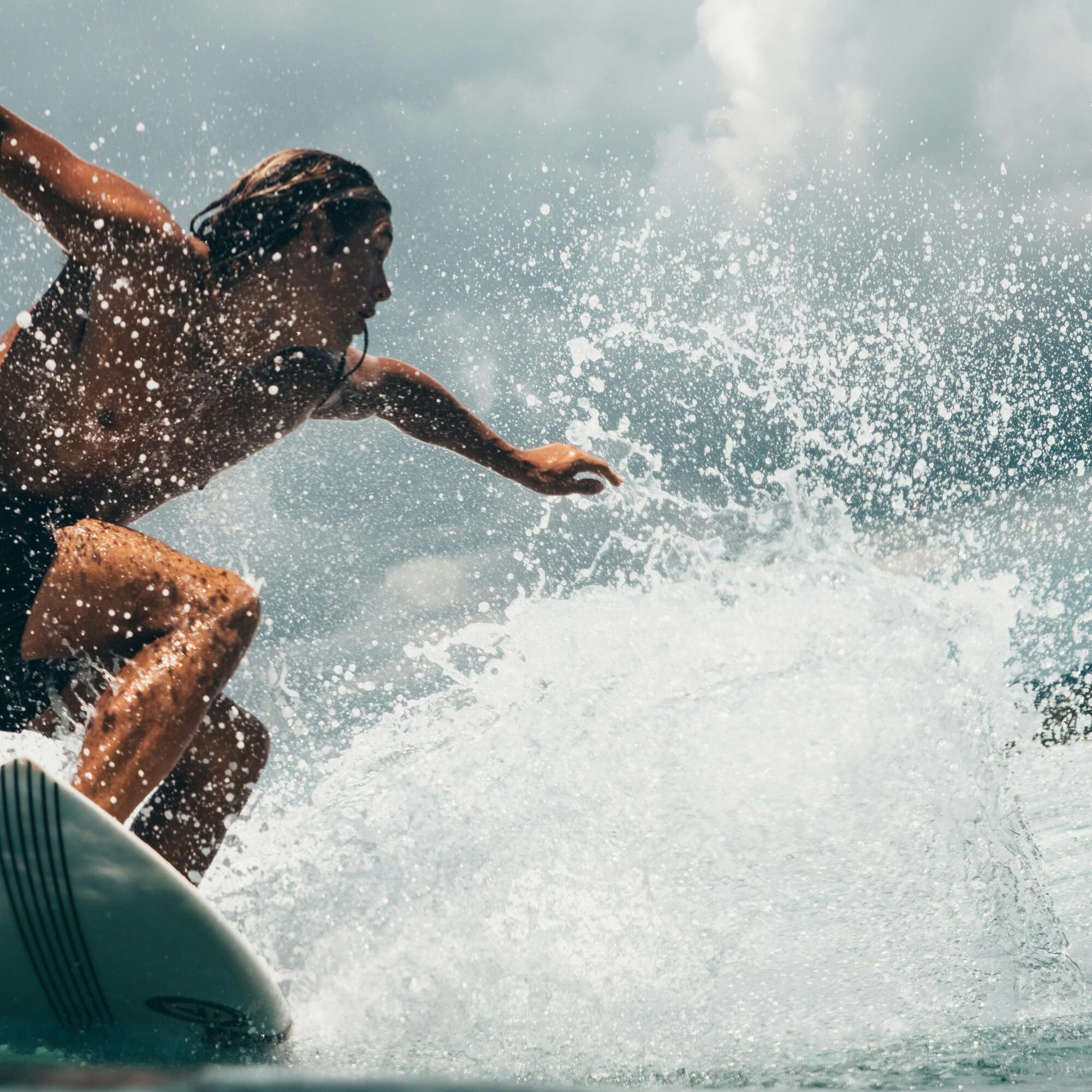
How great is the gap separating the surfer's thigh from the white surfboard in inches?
23.3

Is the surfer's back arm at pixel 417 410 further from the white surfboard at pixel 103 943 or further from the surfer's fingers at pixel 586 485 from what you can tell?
the white surfboard at pixel 103 943

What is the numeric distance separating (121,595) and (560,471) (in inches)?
73.7

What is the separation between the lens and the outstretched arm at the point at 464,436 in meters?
3.55

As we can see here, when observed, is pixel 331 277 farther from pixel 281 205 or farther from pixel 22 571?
pixel 22 571

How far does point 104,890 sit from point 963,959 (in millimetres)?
2450

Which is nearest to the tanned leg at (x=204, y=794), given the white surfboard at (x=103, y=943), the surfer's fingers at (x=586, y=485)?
the white surfboard at (x=103, y=943)

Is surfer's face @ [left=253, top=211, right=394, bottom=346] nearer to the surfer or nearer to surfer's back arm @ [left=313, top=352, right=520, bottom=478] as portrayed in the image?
the surfer

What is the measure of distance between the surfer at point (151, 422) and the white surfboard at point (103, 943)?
0.19 m

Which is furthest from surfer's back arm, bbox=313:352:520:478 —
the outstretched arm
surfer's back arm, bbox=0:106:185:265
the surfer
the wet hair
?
surfer's back arm, bbox=0:106:185:265

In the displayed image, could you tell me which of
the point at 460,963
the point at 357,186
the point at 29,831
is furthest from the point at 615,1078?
the point at 357,186

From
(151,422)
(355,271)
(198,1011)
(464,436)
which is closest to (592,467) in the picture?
(464,436)

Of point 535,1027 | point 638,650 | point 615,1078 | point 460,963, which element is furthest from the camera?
point 638,650

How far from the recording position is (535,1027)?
7.63ft

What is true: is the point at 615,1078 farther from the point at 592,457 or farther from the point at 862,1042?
the point at 592,457
